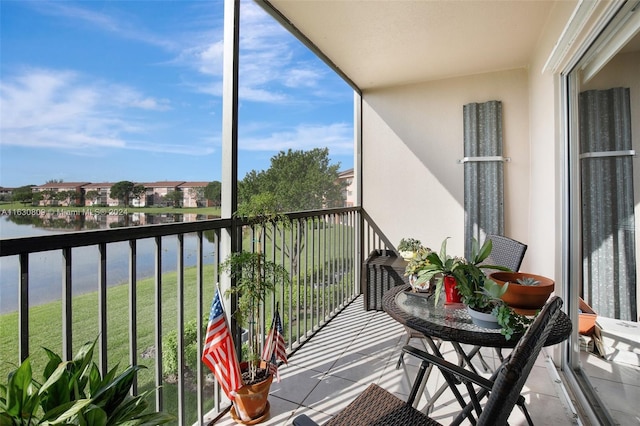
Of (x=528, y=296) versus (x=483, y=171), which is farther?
(x=483, y=171)

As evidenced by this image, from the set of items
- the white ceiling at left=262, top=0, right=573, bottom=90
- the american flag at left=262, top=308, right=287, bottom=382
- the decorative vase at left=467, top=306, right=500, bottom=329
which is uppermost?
the white ceiling at left=262, top=0, right=573, bottom=90

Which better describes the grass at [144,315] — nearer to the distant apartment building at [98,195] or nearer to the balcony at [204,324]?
the balcony at [204,324]

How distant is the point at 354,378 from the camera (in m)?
2.22

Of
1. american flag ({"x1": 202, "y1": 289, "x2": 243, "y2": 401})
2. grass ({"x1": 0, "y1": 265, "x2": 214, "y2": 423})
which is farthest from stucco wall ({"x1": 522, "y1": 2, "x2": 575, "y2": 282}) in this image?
grass ({"x1": 0, "y1": 265, "x2": 214, "y2": 423})

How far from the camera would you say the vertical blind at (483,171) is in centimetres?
365

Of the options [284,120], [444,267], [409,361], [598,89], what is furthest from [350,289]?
[284,120]

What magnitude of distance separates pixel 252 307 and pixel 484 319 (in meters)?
1.23

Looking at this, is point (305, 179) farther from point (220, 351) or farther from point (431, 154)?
point (220, 351)

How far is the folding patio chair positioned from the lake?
1.01 meters

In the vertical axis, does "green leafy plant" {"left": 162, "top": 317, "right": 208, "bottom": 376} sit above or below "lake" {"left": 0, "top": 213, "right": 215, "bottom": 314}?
below

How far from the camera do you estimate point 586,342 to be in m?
2.13

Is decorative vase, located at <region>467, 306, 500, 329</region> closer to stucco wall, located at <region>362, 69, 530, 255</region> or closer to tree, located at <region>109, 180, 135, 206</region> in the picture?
tree, located at <region>109, 180, 135, 206</region>

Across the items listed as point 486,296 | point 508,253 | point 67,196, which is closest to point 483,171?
point 508,253

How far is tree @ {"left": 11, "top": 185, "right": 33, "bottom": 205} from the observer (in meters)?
1.21
